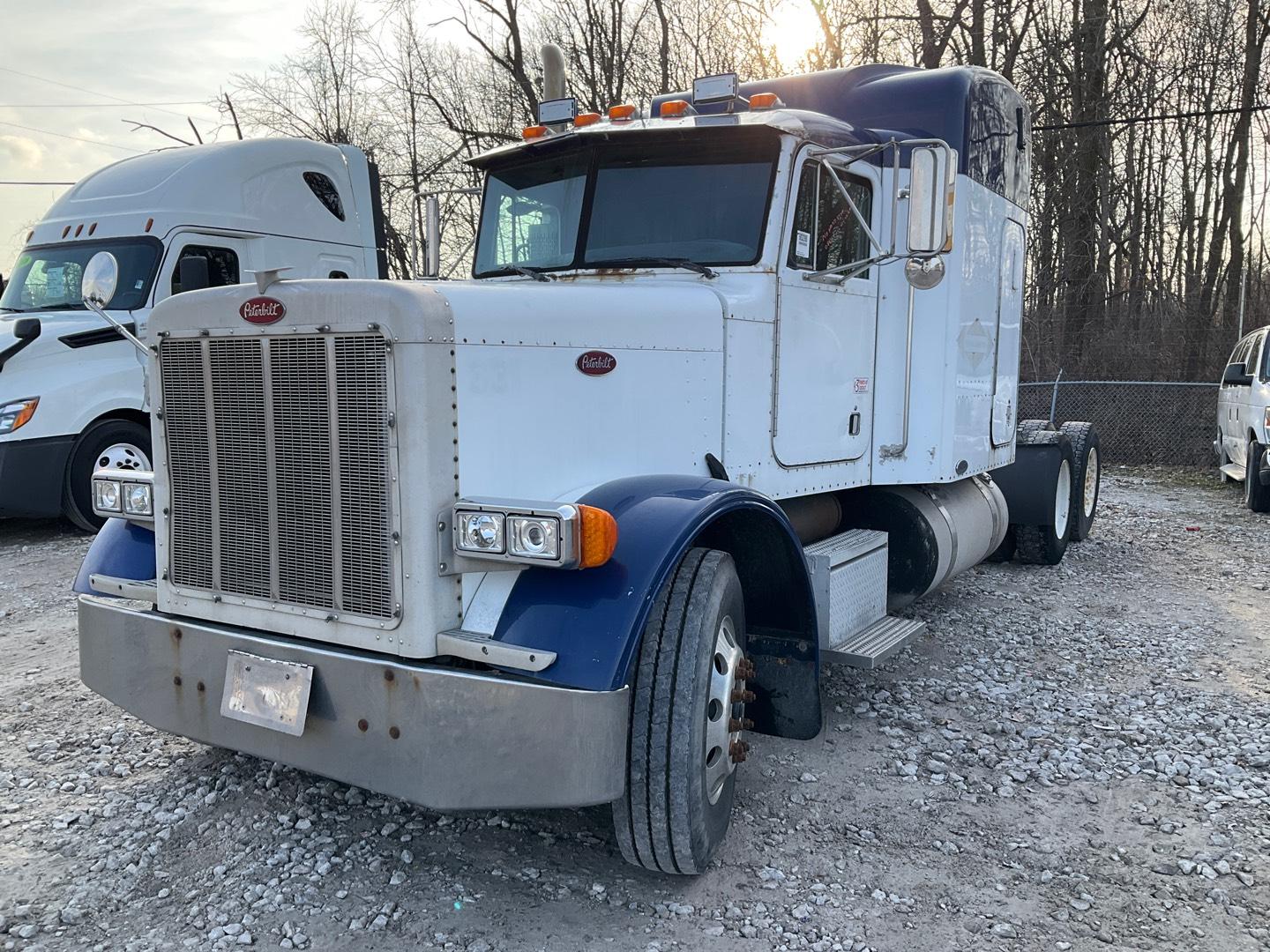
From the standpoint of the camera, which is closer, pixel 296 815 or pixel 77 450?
pixel 296 815

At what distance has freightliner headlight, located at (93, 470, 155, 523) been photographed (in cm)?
368

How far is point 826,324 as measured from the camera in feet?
15.5

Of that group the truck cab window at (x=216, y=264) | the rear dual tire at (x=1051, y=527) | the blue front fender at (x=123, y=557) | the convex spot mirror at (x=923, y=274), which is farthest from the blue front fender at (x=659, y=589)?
the truck cab window at (x=216, y=264)

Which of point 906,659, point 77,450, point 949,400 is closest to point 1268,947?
point 906,659

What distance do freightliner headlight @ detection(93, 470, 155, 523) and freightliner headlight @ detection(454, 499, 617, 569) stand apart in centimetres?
141

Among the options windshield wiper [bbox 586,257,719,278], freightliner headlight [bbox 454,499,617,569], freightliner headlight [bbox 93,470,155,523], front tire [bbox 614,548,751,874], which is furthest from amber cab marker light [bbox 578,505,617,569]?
freightliner headlight [bbox 93,470,155,523]

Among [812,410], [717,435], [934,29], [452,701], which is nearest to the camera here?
[452,701]

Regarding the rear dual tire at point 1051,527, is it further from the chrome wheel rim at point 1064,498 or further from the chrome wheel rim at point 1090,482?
the chrome wheel rim at point 1090,482

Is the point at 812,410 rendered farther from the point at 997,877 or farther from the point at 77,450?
the point at 77,450

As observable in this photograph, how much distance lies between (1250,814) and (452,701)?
304cm

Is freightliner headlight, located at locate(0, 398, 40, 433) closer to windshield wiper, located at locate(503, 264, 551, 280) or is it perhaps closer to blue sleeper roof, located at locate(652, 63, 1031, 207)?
windshield wiper, located at locate(503, 264, 551, 280)

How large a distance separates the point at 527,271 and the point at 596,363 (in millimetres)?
1166

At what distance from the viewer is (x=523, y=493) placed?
10.6ft

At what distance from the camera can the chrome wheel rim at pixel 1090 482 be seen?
9.12 meters
